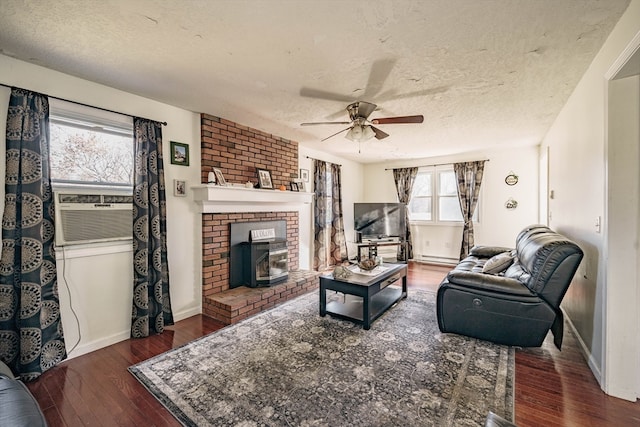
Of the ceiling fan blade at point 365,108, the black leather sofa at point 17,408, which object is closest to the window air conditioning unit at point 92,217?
the black leather sofa at point 17,408

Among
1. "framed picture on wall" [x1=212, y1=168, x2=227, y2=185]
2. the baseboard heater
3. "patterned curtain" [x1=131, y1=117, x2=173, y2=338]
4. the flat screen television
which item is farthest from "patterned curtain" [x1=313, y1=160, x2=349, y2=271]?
"patterned curtain" [x1=131, y1=117, x2=173, y2=338]

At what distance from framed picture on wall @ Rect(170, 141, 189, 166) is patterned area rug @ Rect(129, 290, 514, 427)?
6.07 ft

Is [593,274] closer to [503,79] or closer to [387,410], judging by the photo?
Result: [503,79]

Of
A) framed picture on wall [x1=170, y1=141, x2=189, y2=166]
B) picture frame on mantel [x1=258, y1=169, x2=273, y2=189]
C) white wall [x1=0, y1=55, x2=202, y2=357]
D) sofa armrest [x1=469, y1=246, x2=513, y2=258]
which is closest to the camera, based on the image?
white wall [x1=0, y1=55, x2=202, y2=357]

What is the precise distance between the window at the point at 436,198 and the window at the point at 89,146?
209 inches

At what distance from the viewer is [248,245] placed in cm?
361

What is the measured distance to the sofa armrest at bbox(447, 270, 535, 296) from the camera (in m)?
2.25

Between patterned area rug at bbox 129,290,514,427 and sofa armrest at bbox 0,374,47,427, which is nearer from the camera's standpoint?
sofa armrest at bbox 0,374,47,427

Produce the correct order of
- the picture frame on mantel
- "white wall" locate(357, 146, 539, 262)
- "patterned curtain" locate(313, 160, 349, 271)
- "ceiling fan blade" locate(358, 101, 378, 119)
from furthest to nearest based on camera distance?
1. "patterned curtain" locate(313, 160, 349, 271)
2. "white wall" locate(357, 146, 539, 262)
3. the picture frame on mantel
4. "ceiling fan blade" locate(358, 101, 378, 119)

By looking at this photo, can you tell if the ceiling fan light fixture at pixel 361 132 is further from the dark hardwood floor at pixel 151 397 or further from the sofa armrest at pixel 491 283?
the dark hardwood floor at pixel 151 397

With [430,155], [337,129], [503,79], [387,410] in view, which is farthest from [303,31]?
[430,155]

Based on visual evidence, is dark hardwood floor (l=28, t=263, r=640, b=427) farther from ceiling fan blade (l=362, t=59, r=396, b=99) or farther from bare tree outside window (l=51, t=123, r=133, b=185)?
ceiling fan blade (l=362, t=59, r=396, b=99)

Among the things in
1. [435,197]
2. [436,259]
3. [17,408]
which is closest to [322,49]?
[17,408]

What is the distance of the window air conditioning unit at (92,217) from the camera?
2244mm
